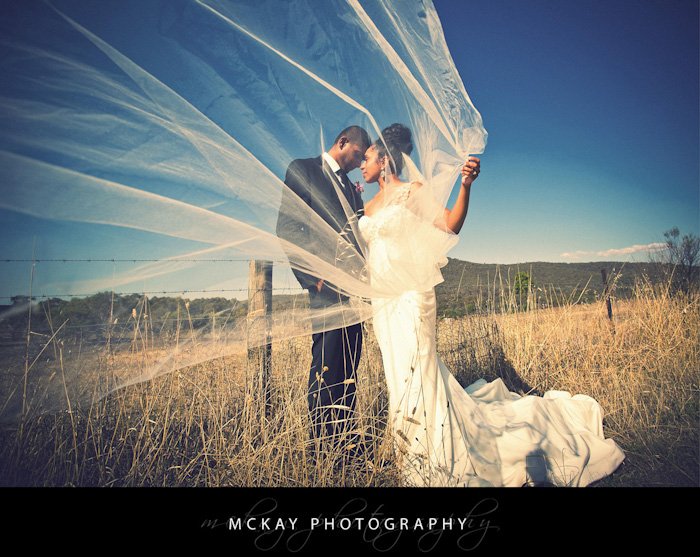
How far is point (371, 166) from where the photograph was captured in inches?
82.0

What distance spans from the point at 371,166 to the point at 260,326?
114 cm

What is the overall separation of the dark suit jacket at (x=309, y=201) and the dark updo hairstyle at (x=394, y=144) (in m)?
0.29

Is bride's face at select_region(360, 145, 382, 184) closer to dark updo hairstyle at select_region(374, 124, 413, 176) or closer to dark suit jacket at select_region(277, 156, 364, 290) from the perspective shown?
dark updo hairstyle at select_region(374, 124, 413, 176)

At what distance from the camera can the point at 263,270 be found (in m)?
2.40

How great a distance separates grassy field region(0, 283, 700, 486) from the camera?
6.53ft

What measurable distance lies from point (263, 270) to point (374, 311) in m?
0.81

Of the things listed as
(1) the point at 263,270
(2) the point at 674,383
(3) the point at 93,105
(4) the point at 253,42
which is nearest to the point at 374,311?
(1) the point at 263,270

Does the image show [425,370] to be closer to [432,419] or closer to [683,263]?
[432,419]

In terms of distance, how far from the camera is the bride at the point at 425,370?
2070 mm

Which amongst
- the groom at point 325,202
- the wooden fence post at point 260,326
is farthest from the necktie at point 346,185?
the wooden fence post at point 260,326

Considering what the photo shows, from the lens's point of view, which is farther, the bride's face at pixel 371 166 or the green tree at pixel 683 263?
the green tree at pixel 683 263
